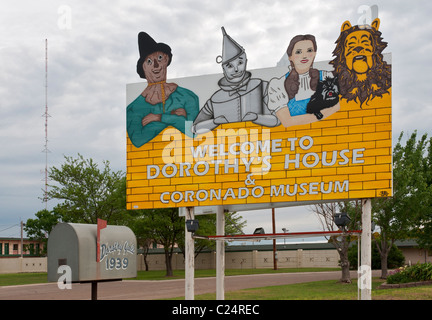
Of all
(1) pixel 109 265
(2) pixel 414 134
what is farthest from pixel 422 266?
(1) pixel 109 265

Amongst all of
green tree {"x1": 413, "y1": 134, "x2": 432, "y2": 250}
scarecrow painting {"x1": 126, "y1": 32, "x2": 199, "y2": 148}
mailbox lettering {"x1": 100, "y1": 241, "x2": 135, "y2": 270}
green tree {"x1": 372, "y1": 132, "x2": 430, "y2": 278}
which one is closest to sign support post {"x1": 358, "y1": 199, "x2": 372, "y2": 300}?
scarecrow painting {"x1": 126, "y1": 32, "x2": 199, "y2": 148}

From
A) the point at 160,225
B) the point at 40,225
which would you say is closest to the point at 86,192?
the point at 160,225

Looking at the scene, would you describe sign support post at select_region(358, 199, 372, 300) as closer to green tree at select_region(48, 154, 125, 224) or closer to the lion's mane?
the lion's mane

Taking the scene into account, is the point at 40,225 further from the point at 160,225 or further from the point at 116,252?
the point at 116,252

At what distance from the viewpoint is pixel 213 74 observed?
13.5 metres

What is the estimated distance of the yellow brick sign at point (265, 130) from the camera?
12242mm

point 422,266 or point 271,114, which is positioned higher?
point 271,114

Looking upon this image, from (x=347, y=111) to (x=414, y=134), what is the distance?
24.6m

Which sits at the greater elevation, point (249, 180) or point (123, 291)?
point (249, 180)

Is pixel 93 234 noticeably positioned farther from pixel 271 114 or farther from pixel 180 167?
pixel 271 114

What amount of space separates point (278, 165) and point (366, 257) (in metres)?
2.79

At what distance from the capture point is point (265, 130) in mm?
12938

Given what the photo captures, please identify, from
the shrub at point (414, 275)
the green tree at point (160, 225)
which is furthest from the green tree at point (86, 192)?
the shrub at point (414, 275)
